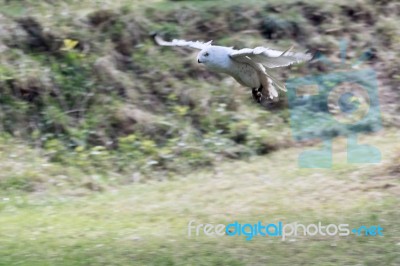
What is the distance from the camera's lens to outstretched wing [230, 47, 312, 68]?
3838mm

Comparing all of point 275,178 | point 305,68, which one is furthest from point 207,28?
point 275,178

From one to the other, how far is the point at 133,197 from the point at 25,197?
122 centimetres

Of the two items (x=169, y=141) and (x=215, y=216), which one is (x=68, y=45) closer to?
(x=169, y=141)

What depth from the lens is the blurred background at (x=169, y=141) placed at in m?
6.14

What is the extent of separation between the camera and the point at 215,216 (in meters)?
7.01

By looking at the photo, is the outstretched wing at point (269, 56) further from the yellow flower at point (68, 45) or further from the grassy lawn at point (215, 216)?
the yellow flower at point (68, 45)

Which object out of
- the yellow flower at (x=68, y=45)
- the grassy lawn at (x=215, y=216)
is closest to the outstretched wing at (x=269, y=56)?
the grassy lawn at (x=215, y=216)

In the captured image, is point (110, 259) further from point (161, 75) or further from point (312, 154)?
point (161, 75)

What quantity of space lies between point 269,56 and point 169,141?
579 cm

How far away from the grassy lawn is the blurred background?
0.02m

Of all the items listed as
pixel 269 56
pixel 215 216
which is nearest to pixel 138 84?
pixel 215 216

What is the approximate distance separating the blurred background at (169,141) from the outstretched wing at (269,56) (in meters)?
2.19

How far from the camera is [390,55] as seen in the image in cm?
1144

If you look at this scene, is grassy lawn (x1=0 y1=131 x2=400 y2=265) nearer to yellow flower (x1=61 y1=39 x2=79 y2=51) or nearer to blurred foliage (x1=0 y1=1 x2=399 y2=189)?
blurred foliage (x1=0 y1=1 x2=399 y2=189)
